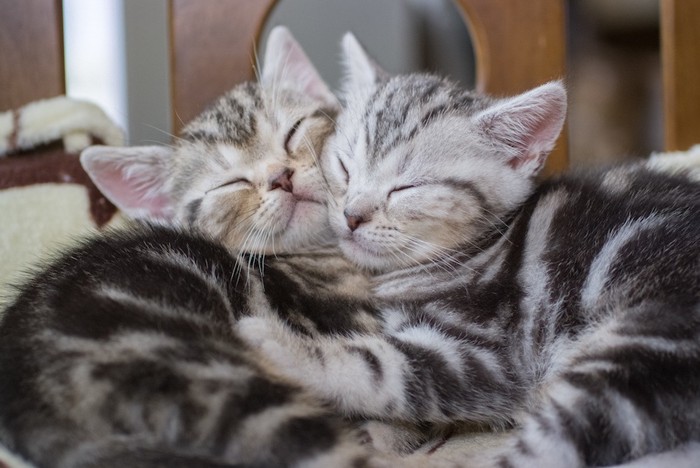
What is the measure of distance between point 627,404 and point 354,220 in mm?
542

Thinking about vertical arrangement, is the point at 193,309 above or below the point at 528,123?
below

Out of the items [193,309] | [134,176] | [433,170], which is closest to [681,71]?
[433,170]

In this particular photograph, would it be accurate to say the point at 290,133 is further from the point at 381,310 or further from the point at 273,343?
the point at 273,343

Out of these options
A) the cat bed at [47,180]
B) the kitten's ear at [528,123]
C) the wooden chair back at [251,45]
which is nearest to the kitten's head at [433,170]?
the kitten's ear at [528,123]

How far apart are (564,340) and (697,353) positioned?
222 millimetres

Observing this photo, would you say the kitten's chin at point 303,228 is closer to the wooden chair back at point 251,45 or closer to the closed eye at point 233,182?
the closed eye at point 233,182

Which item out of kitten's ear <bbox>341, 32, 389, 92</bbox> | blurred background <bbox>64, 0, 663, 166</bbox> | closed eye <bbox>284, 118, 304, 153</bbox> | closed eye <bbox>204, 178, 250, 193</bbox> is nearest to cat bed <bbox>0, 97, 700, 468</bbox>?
blurred background <bbox>64, 0, 663, 166</bbox>

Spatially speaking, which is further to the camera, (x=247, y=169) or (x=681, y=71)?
(x=681, y=71)

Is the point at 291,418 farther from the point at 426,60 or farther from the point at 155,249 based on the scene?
the point at 426,60

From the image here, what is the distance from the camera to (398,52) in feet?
9.06

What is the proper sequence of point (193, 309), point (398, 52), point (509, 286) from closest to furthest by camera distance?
1. point (193, 309)
2. point (509, 286)
3. point (398, 52)

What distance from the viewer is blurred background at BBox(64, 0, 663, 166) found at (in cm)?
222

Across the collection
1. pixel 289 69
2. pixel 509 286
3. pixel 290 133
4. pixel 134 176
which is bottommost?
pixel 509 286

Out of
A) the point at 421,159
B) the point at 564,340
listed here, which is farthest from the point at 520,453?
the point at 421,159
